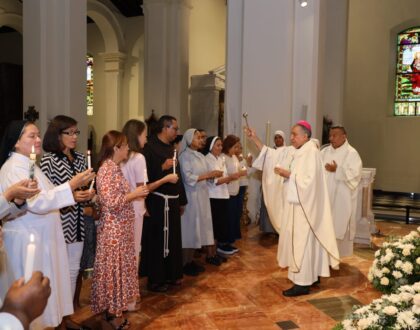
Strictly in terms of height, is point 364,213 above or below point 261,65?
below

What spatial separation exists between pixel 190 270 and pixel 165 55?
750 cm

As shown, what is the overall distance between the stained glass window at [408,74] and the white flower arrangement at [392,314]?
13.2 meters

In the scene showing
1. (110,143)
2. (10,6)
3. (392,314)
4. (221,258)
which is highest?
(10,6)

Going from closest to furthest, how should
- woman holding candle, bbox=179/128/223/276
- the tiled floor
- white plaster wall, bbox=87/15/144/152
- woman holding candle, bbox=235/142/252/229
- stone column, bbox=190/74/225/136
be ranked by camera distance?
the tiled floor, woman holding candle, bbox=179/128/223/276, woman holding candle, bbox=235/142/252/229, stone column, bbox=190/74/225/136, white plaster wall, bbox=87/15/144/152

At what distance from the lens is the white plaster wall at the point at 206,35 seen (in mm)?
14461

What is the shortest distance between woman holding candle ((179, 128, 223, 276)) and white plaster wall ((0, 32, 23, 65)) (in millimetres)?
13010

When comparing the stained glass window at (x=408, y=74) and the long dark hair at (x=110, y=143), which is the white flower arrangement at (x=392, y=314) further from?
the stained glass window at (x=408, y=74)

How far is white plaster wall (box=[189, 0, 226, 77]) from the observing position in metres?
14.5

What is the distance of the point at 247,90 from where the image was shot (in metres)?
8.03

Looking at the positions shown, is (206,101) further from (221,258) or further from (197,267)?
(197,267)

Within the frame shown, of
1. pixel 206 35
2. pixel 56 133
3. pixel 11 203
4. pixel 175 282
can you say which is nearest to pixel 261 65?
pixel 175 282

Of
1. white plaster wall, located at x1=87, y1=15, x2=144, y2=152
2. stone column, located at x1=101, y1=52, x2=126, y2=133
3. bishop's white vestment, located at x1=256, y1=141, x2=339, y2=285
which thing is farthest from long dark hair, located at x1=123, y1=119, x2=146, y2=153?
white plaster wall, located at x1=87, y1=15, x2=144, y2=152

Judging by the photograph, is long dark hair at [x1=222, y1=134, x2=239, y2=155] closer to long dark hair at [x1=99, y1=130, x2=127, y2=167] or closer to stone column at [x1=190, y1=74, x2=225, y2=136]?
long dark hair at [x1=99, y1=130, x2=127, y2=167]

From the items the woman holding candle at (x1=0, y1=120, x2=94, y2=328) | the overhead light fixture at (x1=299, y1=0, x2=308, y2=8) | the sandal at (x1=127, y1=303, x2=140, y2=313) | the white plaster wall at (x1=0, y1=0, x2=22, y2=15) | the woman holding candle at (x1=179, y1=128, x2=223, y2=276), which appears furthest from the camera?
the white plaster wall at (x1=0, y1=0, x2=22, y2=15)
